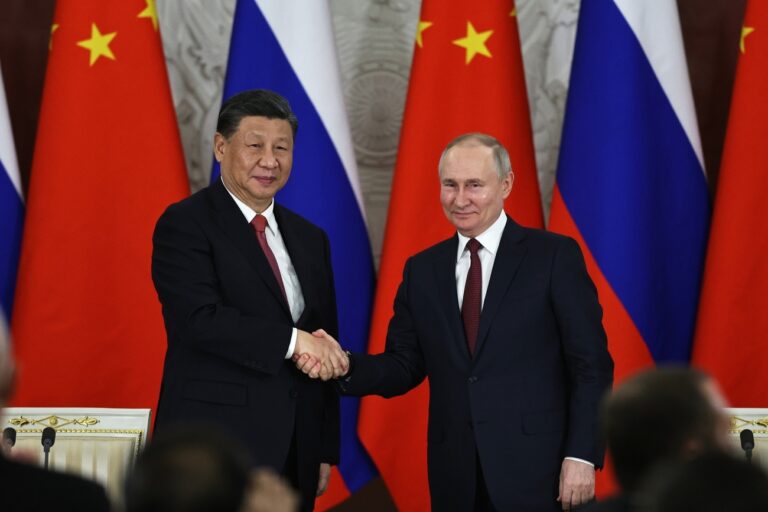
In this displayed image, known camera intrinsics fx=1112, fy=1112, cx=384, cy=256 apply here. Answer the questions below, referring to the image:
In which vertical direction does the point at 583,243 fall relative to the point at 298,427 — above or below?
above

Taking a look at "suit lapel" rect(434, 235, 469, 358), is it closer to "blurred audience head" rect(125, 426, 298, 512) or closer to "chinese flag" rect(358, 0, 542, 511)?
"chinese flag" rect(358, 0, 542, 511)

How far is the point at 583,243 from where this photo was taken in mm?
4730

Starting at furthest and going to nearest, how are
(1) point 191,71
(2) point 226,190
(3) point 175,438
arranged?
(1) point 191,71, (2) point 226,190, (3) point 175,438

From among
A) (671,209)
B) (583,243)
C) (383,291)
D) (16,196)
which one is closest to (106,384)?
(16,196)

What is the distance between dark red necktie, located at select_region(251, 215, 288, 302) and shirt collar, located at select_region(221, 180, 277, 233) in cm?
2

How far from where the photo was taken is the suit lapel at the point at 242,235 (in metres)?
3.66

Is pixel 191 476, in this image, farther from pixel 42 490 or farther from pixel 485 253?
pixel 485 253

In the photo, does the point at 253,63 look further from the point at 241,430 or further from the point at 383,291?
the point at 241,430

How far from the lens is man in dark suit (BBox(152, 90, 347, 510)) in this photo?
3.54 meters

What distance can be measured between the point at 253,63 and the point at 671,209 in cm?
194

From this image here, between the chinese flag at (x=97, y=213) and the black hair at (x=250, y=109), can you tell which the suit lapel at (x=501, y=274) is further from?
the chinese flag at (x=97, y=213)

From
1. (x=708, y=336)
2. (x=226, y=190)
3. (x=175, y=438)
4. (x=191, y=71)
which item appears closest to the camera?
(x=175, y=438)

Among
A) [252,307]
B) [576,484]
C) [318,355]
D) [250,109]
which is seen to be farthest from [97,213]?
[576,484]

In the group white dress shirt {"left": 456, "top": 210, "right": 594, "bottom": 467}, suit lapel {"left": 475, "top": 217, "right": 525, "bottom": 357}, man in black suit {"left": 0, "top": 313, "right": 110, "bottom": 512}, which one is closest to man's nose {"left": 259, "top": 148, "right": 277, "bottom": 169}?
white dress shirt {"left": 456, "top": 210, "right": 594, "bottom": 467}
